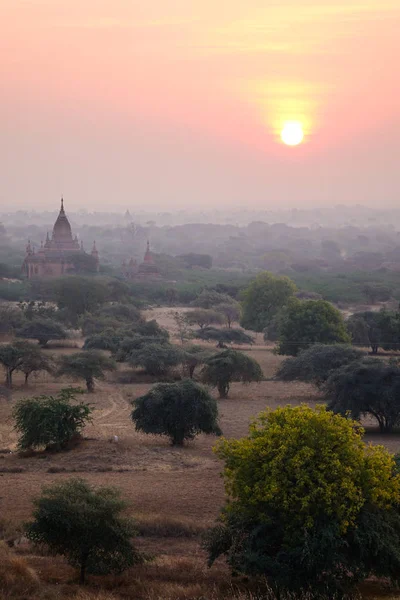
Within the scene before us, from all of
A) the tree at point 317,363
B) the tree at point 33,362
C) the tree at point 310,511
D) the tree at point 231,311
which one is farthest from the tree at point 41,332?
the tree at point 310,511

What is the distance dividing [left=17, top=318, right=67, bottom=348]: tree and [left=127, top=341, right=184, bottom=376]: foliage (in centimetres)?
977

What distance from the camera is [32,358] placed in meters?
35.9

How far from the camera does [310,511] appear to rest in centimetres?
1350

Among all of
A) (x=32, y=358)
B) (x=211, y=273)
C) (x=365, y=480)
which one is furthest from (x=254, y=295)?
(x=211, y=273)

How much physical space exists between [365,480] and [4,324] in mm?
39180

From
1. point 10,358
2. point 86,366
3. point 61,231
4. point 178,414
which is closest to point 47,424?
point 178,414

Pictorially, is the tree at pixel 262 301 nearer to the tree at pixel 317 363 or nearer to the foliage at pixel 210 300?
the foliage at pixel 210 300

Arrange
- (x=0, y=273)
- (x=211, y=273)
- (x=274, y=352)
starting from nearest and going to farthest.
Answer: (x=274, y=352), (x=0, y=273), (x=211, y=273)

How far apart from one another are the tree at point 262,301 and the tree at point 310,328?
1122cm

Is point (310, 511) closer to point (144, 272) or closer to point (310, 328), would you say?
point (310, 328)

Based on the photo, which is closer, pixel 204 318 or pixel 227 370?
pixel 227 370

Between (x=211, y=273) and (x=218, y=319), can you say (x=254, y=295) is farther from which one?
(x=211, y=273)

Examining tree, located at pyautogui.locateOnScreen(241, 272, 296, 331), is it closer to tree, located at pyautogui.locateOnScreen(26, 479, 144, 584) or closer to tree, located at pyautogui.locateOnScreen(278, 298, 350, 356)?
tree, located at pyautogui.locateOnScreen(278, 298, 350, 356)

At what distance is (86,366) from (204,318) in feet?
82.5
